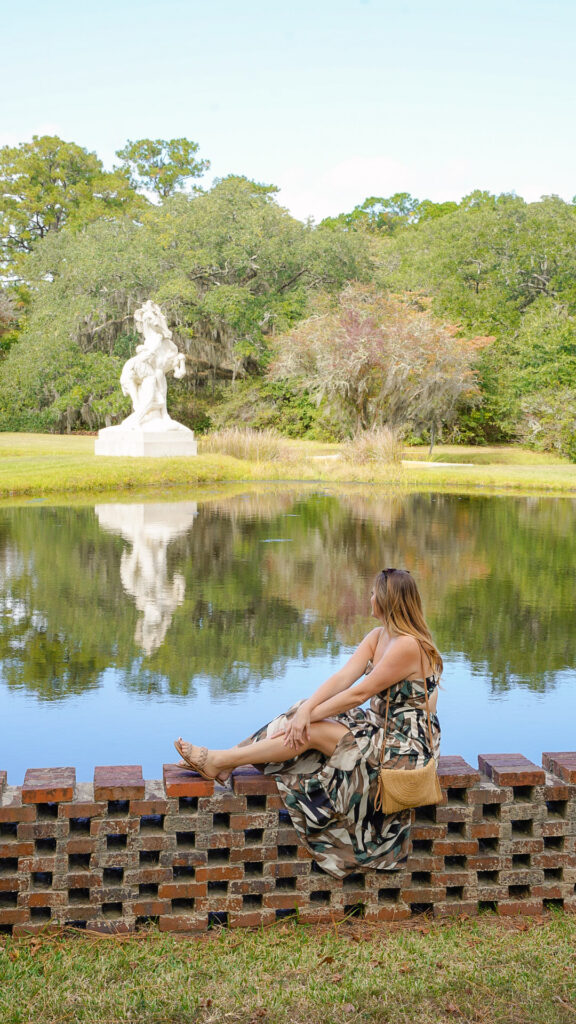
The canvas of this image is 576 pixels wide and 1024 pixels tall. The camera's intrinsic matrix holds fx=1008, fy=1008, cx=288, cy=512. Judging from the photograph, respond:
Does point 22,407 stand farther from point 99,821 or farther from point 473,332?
point 99,821

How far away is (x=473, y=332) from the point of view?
3897 cm

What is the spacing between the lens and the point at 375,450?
1029 inches

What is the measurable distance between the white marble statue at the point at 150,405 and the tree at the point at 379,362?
4.13 meters

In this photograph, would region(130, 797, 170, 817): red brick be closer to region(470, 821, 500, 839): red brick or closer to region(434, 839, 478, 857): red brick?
region(434, 839, 478, 857): red brick

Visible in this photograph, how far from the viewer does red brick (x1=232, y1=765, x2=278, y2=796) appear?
137 inches

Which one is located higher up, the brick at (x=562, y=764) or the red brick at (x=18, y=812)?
the brick at (x=562, y=764)

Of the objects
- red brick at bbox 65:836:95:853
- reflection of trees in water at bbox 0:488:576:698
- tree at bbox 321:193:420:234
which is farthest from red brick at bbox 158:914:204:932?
tree at bbox 321:193:420:234

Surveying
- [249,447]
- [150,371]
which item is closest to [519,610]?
[249,447]

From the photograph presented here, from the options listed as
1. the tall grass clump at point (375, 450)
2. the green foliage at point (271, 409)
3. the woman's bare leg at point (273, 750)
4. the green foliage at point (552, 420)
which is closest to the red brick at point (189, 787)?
the woman's bare leg at point (273, 750)

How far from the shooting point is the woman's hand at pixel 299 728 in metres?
3.54

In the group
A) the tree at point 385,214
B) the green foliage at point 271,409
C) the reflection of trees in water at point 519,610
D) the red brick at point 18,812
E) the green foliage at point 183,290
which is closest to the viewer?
the red brick at point 18,812

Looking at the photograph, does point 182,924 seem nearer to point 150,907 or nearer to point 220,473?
point 150,907

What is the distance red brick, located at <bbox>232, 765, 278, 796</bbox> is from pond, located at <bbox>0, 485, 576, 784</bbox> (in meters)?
1.96

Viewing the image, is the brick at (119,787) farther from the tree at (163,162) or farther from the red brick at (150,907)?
the tree at (163,162)
